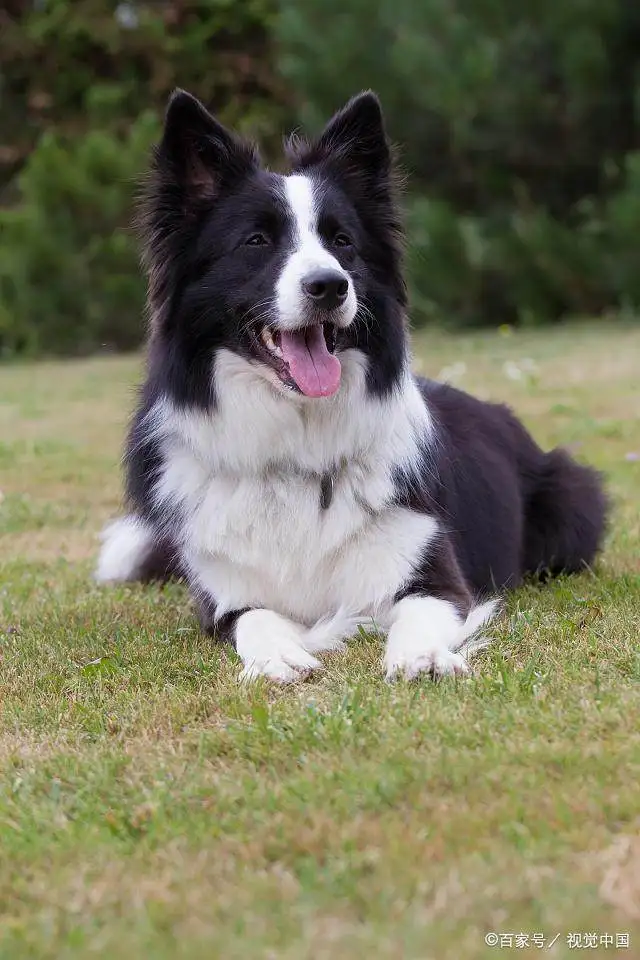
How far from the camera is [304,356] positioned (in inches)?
163

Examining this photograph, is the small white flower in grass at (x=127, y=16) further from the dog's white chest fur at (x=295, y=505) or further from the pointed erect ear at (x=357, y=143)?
the dog's white chest fur at (x=295, y=505)

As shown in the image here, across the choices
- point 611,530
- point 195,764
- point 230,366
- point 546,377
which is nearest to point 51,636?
point 230,366

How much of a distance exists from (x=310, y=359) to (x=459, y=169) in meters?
16.2

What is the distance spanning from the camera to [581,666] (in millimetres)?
3600

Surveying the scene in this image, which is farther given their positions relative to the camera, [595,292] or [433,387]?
[595,292]

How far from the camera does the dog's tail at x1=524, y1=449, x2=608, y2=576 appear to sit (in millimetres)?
5219

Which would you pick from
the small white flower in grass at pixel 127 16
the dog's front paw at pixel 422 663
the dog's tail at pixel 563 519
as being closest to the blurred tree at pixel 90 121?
the small white flower in grass at pixel 127 16

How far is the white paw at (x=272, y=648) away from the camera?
12.2 feet

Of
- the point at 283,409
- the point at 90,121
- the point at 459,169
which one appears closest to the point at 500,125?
the point at 459,169

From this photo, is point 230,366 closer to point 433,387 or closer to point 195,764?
point 433,387

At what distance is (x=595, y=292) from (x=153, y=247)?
→ 1547 cm

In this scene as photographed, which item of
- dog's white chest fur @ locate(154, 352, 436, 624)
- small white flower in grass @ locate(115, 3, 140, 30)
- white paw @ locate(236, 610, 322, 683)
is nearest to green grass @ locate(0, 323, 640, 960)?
white paw @ locate(236, 610, 322, 683)

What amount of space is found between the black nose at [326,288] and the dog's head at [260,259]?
0.03 metres

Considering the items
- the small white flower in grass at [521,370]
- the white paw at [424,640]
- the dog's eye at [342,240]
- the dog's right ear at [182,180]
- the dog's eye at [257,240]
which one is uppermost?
the dog's right ear at [182,180]
